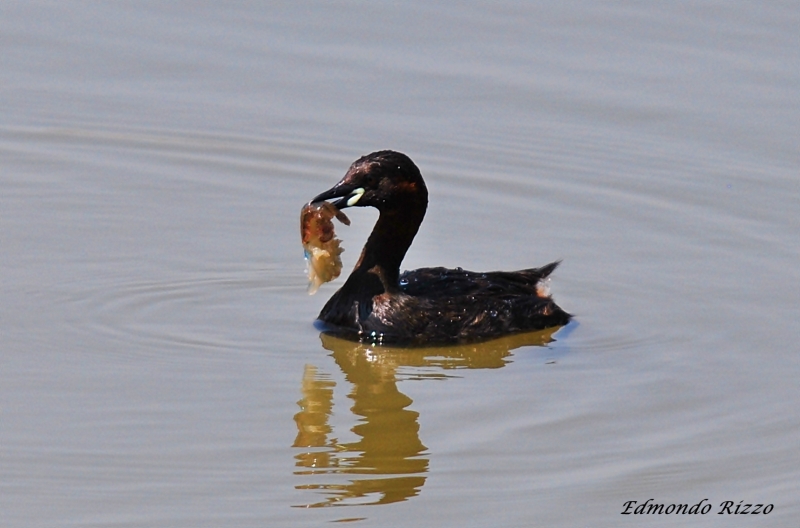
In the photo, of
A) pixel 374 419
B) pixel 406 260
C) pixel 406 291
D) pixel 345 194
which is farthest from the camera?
pixel 406 260

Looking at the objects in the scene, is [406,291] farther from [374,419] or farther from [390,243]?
[374,419]

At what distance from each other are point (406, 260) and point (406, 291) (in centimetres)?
139

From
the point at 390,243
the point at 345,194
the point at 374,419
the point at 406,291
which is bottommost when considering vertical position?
the point at 374,419

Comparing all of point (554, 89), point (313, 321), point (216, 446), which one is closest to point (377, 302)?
point (313, 321)

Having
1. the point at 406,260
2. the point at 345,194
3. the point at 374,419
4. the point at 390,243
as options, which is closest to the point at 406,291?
the point at 390,243

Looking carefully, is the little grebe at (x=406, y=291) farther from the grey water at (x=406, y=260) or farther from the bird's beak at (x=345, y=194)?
the grey water at (x=406, y=260)

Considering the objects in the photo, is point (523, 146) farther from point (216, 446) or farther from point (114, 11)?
point (216, 446)

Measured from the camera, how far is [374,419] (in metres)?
9.05

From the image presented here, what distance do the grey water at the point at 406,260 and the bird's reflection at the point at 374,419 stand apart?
A: 23 mm

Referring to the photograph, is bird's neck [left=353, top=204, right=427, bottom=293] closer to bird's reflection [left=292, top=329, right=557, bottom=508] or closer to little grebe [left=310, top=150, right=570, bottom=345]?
little grebe [left=310, top=150, right=570, bottom=345]

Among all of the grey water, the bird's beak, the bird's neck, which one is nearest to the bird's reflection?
the grey water

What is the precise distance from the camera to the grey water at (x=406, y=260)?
803 cm

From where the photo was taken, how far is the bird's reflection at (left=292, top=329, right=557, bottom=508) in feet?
26.2

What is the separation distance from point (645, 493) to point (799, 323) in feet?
10.0
